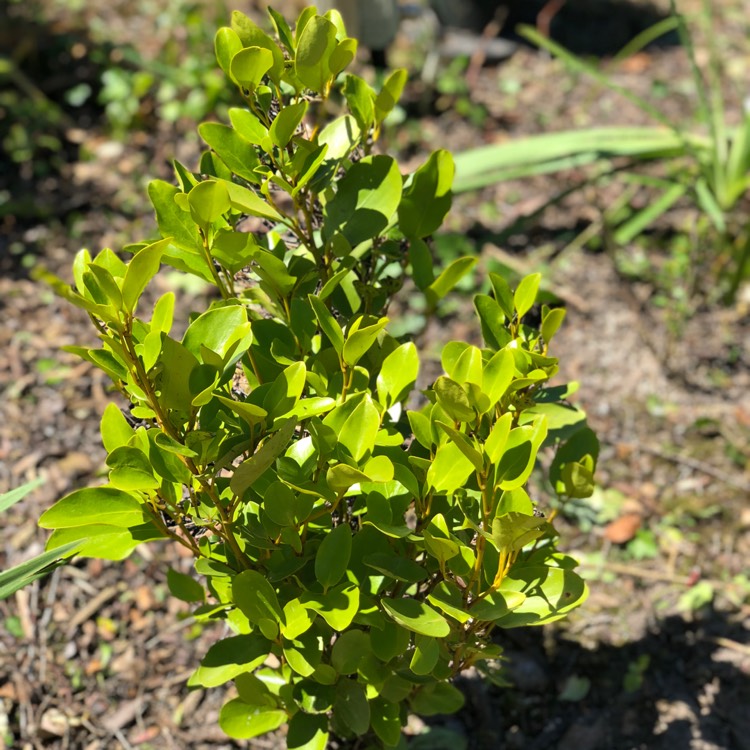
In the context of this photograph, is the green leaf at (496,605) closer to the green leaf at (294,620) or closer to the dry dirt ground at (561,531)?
the green leaf at (294,620)

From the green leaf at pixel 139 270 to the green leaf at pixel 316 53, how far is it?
0.28 m

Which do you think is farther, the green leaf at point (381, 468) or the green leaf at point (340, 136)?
the green leaf at point (340, 136)

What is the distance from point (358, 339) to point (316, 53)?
12.3 inches

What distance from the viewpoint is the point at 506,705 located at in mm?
1660

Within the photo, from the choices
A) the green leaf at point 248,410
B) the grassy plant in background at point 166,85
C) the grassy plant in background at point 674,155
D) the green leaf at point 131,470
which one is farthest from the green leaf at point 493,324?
the grassy plant in background at point 166,85

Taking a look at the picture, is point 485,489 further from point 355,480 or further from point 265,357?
point 265,357

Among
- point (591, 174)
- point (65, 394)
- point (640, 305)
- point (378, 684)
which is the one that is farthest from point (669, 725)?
point (591, 174)

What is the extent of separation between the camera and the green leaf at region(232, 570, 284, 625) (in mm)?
994

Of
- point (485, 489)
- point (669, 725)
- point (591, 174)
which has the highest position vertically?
point (485, 489)

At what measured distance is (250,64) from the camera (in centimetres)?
91

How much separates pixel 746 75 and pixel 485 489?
2990 mm

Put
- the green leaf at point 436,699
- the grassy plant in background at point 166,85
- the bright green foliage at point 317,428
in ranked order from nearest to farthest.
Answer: the bright green foliage at point 317,428, the green leaf at point 436,699, the grassy plant in background at point 166,85

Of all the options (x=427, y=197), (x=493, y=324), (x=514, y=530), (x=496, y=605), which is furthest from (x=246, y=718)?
(x=427, y=197)

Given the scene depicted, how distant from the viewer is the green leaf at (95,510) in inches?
37.2
